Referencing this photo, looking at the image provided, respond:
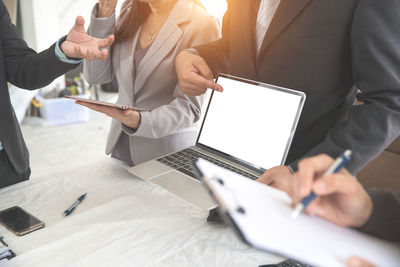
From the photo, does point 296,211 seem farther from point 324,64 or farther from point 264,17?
point 264,17

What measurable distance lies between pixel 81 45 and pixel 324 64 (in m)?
0.76

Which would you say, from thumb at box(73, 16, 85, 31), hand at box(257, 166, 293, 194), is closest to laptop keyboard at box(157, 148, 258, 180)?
hand at box(257, 166, 293, 194)

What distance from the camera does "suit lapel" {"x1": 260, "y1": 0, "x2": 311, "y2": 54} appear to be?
3.11ft

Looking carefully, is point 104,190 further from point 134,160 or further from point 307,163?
point 307,163

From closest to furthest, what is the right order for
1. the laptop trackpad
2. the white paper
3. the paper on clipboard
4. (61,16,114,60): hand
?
the paper on clipboard → the white paper → the laptop trackpad → (61,16,114,60): hand

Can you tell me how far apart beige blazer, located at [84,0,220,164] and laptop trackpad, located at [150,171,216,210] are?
248 millimetres

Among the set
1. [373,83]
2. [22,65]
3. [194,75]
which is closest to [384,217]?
[373,83]

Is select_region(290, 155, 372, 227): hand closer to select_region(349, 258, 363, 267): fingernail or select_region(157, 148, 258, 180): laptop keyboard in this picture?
select_region(349, 258, 363, 267): fingernail

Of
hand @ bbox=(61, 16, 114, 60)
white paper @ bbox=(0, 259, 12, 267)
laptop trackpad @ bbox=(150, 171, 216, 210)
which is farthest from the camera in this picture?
hand @ bbox=(61, 16, 114, 60)

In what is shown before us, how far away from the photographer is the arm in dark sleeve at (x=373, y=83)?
818 millimetres

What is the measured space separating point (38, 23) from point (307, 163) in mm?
3731

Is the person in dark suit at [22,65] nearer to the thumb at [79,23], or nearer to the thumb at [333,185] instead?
the thumb at [79,23]

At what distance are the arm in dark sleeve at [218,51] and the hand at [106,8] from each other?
1.43ft

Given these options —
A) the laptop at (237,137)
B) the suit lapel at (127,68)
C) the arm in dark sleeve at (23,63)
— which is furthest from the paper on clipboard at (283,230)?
the suit lapel at (127,68)
